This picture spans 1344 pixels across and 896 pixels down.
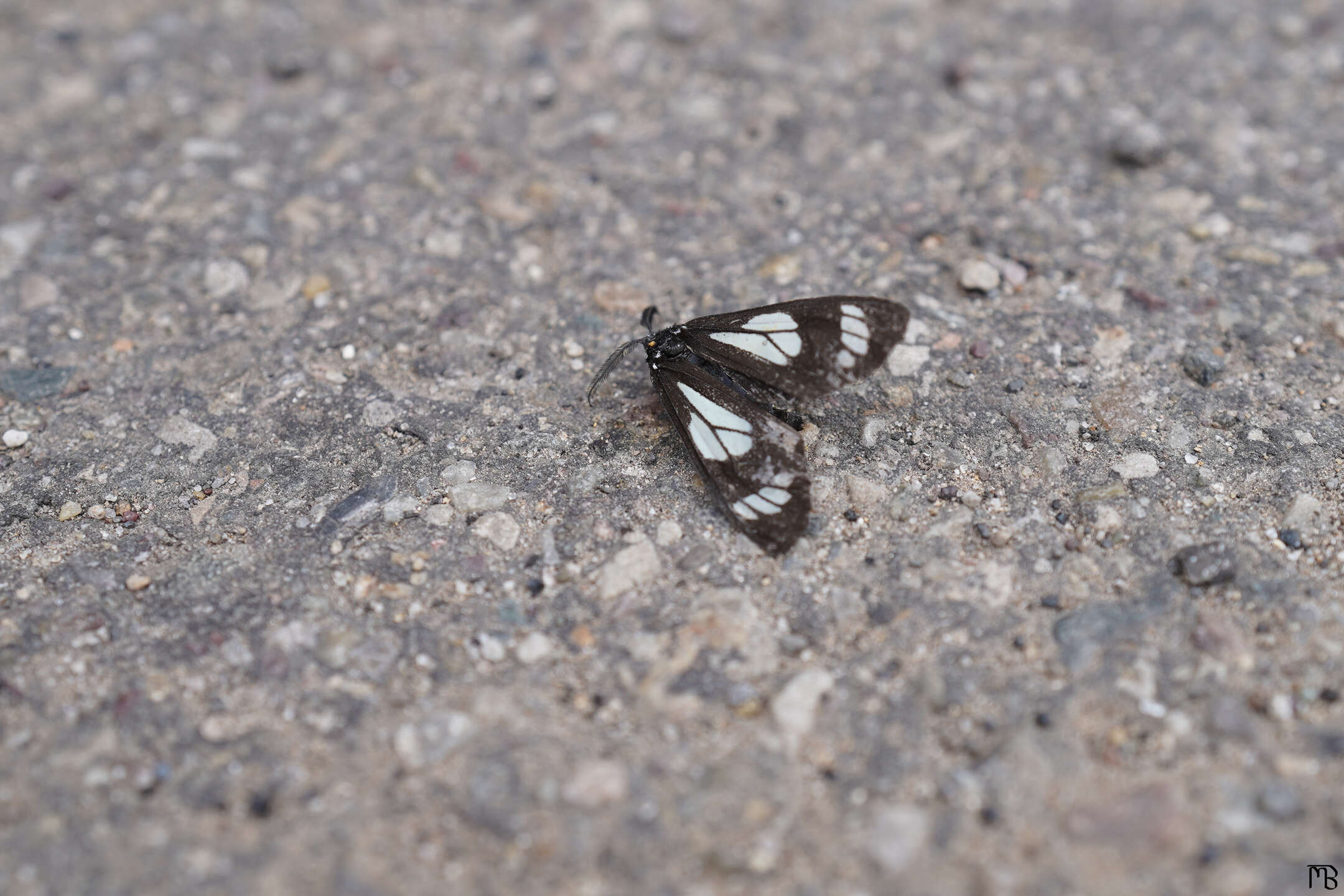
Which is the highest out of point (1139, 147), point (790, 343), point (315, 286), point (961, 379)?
point (1139, 147)

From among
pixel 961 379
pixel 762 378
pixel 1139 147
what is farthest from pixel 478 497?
pixel 1139 147

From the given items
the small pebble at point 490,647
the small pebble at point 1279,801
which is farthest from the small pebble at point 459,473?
the small pebble at point 1279,801

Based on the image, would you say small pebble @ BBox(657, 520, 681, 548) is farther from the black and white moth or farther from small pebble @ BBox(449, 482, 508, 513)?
small pebble @ BBox(449, 482, 508, 513)

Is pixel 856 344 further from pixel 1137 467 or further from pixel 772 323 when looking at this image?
pixel 1137 467

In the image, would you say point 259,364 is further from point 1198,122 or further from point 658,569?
point 1198,122

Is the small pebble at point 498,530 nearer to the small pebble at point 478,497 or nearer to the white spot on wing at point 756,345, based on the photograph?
the small pebble at point 478,497

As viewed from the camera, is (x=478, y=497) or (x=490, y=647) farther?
(x=478, y=497)
